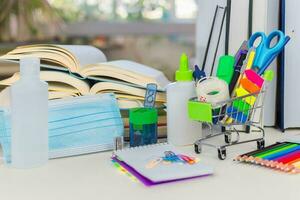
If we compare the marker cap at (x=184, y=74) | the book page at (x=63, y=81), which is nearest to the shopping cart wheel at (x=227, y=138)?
the marker cap at (x=184, y=74)

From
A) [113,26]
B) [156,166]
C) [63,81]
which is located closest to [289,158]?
[156,166]

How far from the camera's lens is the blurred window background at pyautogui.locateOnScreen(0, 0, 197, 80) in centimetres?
114

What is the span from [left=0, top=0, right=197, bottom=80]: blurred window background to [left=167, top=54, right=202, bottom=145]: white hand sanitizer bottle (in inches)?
15.1

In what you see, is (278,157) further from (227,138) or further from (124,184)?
(124,184)

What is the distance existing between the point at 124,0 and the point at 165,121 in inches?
19.4

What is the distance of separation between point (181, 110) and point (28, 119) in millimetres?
317

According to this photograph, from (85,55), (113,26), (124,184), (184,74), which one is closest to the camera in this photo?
(124,184)

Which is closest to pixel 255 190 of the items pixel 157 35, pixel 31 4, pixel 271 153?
pixel 271 153

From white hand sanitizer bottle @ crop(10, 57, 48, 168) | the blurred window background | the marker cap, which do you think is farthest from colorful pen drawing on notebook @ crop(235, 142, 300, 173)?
the blurred window background

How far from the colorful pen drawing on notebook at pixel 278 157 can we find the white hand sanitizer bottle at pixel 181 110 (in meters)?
0.15

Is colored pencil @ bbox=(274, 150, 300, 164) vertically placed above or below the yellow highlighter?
below

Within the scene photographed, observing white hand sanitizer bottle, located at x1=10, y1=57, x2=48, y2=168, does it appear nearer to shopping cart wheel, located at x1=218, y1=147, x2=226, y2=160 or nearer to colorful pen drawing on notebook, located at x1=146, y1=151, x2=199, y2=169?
colorful pen drawing on notebook, located at x1=146, y1=151, x2=199, y2=169

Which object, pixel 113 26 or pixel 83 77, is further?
pixel 113 26

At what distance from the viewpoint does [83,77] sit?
88cm
